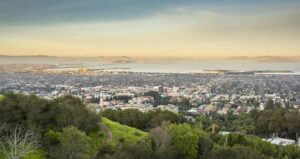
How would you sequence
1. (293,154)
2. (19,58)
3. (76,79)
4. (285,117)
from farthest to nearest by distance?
(76,79)
(19,58)
(285,117)
(293,154)

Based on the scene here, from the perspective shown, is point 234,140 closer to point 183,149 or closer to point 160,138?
point 183,149

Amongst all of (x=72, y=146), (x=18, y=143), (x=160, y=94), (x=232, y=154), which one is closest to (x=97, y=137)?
(x=72, y=146)

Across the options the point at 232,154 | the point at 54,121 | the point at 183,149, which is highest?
the point at 54,121

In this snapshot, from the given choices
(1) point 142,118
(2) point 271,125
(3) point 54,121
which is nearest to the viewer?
(3) point 54,121

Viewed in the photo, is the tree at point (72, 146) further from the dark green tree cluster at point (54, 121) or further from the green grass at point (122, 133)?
the green grass at point (122, 133)

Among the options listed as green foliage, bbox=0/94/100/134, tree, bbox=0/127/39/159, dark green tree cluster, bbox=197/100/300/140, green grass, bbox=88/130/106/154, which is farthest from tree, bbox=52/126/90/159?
dark green tree cluster, bbox=197/100/300/140

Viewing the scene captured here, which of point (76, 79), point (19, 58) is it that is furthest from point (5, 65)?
point (76, 79)

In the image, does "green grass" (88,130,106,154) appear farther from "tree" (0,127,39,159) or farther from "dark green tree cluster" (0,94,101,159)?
"tree" (0,127,39,159)

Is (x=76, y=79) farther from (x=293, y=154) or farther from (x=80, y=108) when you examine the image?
(x=293, y=154)
